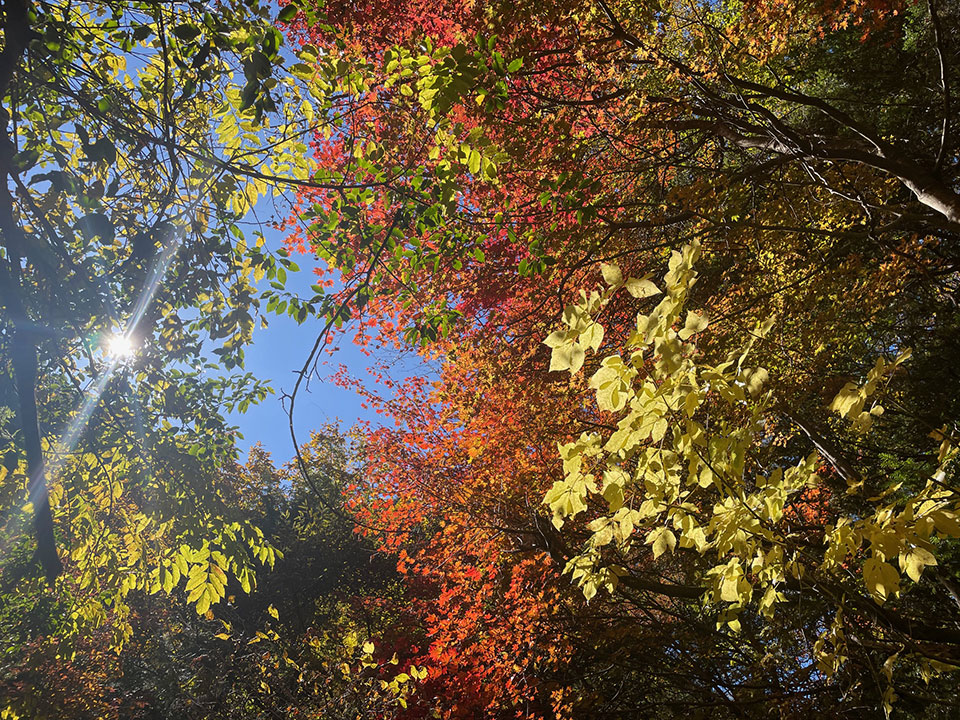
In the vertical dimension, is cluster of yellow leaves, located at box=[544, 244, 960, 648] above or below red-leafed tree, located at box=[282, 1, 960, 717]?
below

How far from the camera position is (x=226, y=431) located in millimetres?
5191

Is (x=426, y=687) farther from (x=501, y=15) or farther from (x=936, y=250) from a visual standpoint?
(x=936, y=250)

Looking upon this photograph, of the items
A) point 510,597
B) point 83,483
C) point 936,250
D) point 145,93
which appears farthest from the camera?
point 510,597

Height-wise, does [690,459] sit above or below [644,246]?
below

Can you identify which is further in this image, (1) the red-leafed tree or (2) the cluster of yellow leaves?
(1) the red-leafed tree

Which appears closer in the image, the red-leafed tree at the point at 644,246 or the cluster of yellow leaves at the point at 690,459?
the cluster of yellow leaves at the point at 690,459

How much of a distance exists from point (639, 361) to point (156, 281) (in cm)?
426

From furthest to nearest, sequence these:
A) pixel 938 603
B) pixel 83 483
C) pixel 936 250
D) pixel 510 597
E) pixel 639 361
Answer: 1. pixel 510 597
2. pixel 936 250
3. pixel 938 603
4. pixel 83 483
5. pixel 639 361

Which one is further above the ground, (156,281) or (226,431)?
(156,281)

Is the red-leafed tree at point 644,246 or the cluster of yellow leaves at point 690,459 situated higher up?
the red-leafed tree at point 644,246

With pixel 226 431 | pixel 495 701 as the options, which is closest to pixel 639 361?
pixel 226 431

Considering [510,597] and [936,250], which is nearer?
[936,250]

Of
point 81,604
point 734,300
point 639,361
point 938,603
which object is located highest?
point 734,300

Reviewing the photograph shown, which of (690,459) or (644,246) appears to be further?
(644,246)
